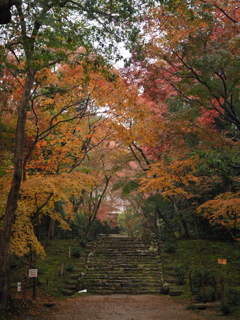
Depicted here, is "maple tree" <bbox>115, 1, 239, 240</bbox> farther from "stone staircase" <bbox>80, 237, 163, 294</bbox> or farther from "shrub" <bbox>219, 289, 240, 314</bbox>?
"stone staircase" <bbox>80, 237, 163, 294</bbox>

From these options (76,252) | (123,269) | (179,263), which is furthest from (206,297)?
(76,252)

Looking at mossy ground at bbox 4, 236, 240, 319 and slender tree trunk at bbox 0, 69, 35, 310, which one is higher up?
slender tree trunk at bbox 0, 69, 35, 310

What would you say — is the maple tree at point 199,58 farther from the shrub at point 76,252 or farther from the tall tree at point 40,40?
the shrub at point 76,252

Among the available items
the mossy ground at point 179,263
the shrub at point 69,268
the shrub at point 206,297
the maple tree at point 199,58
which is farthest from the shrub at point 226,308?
the shrub at point 69,268

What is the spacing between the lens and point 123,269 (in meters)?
14.8

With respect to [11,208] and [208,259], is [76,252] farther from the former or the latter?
[11,208]

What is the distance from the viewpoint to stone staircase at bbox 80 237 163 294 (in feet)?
43.1

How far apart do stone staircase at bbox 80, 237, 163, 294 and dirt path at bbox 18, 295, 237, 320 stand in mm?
1159

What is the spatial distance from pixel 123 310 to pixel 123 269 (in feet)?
18.0

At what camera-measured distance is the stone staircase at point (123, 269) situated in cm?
1315

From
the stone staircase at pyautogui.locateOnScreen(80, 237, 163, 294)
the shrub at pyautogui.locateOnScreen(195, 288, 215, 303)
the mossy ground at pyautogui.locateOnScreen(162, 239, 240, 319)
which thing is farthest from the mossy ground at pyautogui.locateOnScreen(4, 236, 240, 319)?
the stone staircase at pyautogui.locateOnScreen(80, 237, 163, 294)

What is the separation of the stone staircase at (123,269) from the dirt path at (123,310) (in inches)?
45.6

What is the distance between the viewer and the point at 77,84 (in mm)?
10312

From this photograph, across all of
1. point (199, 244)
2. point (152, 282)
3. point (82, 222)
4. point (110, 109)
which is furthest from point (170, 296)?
point (82, 222)
